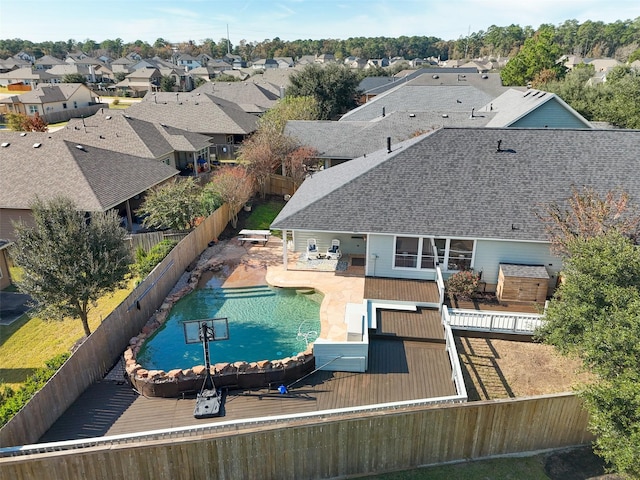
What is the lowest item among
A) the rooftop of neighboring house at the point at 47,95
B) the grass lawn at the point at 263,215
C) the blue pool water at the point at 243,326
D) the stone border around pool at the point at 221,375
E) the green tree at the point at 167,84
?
the blue pool water at the point at 243,326

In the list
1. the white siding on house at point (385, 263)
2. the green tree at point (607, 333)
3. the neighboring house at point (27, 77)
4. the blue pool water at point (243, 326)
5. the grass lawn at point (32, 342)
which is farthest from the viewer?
the neighboring house at point (27, 77)

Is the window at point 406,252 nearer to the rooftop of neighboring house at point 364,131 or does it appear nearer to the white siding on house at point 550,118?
the rooftop of neighboring house at point 364,131

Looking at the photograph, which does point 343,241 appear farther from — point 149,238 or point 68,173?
point 68,173

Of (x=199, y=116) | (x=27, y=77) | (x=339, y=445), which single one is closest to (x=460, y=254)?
(x=339, y=445)

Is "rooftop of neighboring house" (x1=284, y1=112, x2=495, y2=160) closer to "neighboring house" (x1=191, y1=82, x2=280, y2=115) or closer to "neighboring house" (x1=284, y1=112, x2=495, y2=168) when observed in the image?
"neighboring house" (x1=284, y1=112, x2=495, y2=168)

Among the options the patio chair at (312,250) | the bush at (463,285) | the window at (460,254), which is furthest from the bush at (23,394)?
the window at (460,254)

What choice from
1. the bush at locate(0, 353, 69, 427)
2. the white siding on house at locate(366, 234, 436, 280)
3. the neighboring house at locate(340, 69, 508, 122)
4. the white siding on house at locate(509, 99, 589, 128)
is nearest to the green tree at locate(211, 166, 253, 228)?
the white siding on house at locate(366, 234, 436, 280)

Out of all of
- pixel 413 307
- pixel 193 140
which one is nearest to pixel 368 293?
pixel 413 307
